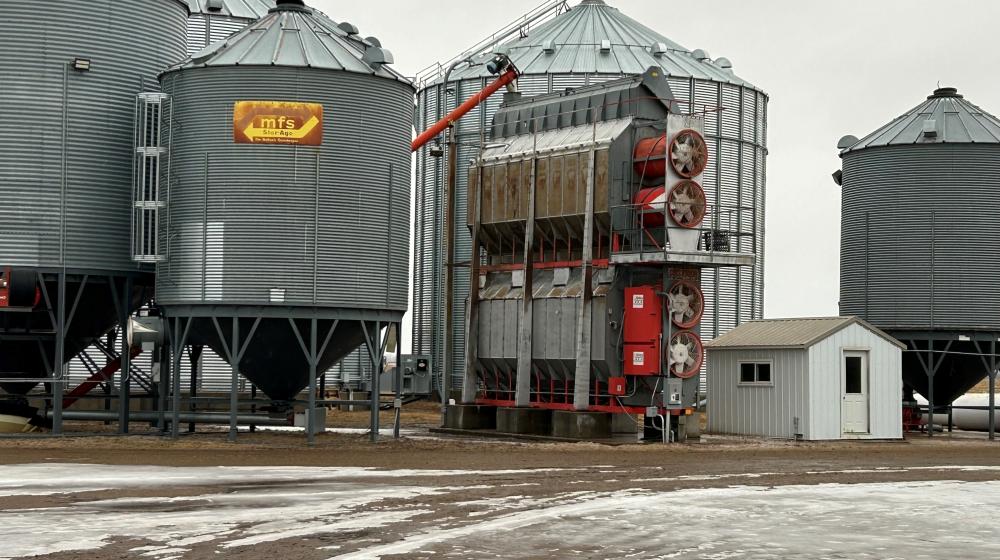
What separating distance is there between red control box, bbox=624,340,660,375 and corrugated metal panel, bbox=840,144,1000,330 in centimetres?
1434

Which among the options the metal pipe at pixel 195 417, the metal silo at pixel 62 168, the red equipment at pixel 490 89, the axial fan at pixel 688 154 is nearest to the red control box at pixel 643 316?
the axial fan at pixel 688 154

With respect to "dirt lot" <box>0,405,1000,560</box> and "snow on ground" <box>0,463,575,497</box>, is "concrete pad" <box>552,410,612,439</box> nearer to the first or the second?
"dirt lot" <box>0,405,1000,560</box>

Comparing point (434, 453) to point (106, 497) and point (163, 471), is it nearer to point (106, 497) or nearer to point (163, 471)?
point (163, 471)

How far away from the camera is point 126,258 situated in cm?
4481

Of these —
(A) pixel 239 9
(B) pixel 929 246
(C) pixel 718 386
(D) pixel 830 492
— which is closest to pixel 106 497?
(D) pixel 830 492

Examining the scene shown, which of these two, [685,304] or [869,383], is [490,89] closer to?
[685,304]

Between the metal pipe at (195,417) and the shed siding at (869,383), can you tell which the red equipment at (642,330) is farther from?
the metal pipe at (195,417)

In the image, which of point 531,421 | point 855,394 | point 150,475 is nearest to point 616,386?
point 531,421

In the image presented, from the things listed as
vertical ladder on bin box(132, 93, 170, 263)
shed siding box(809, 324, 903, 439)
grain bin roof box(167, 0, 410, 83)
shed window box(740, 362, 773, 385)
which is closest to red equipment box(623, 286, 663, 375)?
shed window box(740, 362, 773, 385)

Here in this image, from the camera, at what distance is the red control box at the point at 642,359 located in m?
44.0

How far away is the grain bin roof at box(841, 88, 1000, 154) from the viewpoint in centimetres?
5409

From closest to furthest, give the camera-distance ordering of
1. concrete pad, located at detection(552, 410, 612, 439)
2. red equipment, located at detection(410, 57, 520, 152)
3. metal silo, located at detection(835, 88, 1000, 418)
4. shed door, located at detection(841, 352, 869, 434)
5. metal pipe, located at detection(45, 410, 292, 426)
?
metal pipe, located at detection(45, 410, 292, 426)
concrete pad, located at detection(552, 410, 612, 439)
shed door, located at detection(841, 352, 869, 434)
metal silo, located at detection(835, 88, 1000, 418)
red equipment, located at detection(410, 57, 520, 152)

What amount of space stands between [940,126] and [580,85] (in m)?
17.5

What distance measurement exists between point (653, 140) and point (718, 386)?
972 cm
